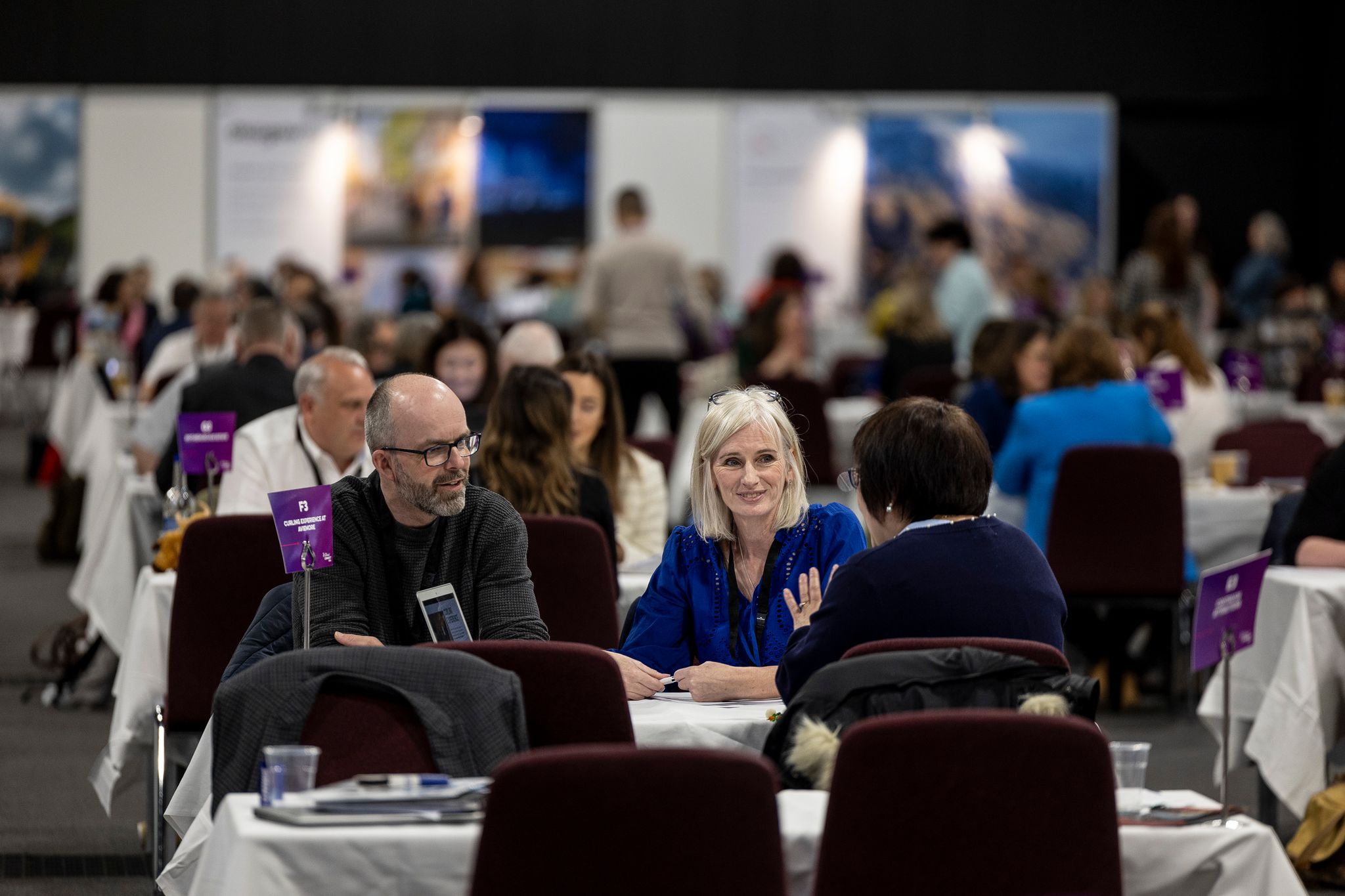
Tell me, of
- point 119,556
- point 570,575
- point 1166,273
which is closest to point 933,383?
point 1166,273

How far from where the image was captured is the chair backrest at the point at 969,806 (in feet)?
7.40

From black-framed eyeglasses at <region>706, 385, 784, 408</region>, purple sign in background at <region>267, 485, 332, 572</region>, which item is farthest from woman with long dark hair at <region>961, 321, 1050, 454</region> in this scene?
purple sign in background at <region>267, 485, 332, 572</region>

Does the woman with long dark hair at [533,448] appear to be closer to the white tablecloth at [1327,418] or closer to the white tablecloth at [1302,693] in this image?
the white tablecloth at [1302,693]

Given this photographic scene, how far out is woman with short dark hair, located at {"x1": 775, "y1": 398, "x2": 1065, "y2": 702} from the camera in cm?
290

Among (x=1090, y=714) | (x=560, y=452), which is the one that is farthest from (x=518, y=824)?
(x=560, y=452)

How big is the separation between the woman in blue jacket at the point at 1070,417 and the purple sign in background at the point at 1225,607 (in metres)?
3.28

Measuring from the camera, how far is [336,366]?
4.75 meters

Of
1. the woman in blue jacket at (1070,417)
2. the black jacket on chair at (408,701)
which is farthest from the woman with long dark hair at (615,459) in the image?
the black jacket on chair at (408,701)

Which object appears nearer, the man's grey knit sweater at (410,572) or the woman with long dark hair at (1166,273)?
the man's grey knit sweater at (410,572)

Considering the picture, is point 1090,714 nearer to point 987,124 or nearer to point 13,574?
point 13,574

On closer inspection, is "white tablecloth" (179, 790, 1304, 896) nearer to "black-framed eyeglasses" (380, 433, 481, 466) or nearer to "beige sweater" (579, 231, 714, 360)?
"black-framed eyeglasses" (380, 433, 481, 466)

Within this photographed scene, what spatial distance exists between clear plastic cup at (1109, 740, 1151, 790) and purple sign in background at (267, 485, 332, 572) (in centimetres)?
133

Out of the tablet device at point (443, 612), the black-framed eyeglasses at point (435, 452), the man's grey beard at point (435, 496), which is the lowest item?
the tablet device at point (443, 612)

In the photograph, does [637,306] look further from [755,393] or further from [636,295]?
[755,393]
